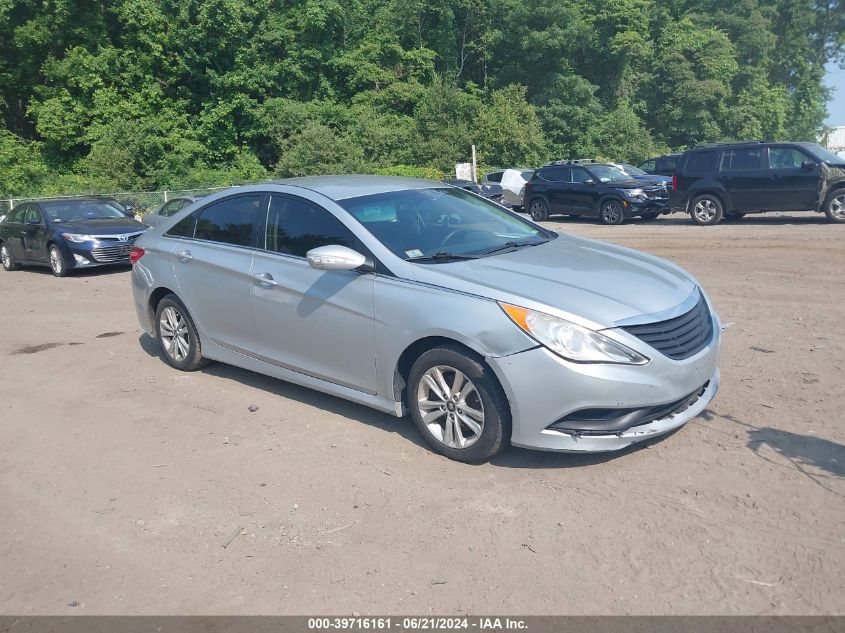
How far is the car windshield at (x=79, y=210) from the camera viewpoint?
1534 cm

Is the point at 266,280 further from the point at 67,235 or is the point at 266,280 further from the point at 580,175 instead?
the point at 580,175

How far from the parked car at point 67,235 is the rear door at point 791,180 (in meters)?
13.0

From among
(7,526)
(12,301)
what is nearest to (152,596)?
(7,526)

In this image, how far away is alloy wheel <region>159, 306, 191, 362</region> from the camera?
23.0ft

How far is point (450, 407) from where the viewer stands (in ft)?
15.8

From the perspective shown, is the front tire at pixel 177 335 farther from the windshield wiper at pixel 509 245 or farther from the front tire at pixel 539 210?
the front tire at pixel 539 210

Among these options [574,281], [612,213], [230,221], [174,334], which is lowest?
[612,213]

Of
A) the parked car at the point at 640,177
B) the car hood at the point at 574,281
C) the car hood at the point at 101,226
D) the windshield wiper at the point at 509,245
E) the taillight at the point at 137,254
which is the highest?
the windshield wiper at the point at 509,245

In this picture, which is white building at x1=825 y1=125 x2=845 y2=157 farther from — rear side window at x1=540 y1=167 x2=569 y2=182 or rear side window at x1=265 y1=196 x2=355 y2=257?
rear side window at x1=265 y1=196 x2=355 y2=257

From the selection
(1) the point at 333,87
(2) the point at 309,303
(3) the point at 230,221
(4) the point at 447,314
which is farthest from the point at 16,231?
(1) the point at 333,87

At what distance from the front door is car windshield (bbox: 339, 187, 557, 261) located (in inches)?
9.5

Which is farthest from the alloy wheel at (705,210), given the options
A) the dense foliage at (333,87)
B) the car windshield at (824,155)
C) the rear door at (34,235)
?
the dense foliage at (333,87)

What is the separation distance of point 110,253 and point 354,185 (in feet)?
32.5

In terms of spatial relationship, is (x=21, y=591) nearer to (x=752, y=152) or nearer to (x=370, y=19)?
(x=752, y=152)
